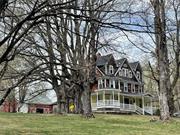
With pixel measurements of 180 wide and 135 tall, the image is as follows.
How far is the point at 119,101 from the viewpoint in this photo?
5653cm

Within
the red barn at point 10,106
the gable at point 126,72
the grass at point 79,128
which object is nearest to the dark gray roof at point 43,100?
the red barn at point 10,106

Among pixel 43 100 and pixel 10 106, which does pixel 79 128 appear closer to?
pixel 10 106

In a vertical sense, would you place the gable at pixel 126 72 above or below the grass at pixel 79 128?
above

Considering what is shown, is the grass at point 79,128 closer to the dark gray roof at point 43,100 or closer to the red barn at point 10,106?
the red barn at point 10,106

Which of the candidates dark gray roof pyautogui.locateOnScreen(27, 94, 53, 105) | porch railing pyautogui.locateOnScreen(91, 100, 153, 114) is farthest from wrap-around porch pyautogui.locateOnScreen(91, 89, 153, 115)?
dark gray roof pyautogui.locateOnScreen(27, 94, 53, 105)

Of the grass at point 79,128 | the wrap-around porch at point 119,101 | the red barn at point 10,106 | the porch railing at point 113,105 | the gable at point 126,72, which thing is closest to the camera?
the grass at point 79,128

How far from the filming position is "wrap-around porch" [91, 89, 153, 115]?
54.0 m

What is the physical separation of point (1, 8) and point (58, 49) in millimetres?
21137

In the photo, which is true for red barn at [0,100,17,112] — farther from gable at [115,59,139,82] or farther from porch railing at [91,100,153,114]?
gable at [115,59,139,82]

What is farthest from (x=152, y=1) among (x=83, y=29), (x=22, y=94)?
(x=22, y=94)

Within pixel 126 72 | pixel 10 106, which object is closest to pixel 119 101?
pixel 126 72

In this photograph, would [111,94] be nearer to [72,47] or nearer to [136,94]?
[136,94]

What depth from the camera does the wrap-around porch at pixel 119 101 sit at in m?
54.0

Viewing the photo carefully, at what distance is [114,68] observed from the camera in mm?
59875
